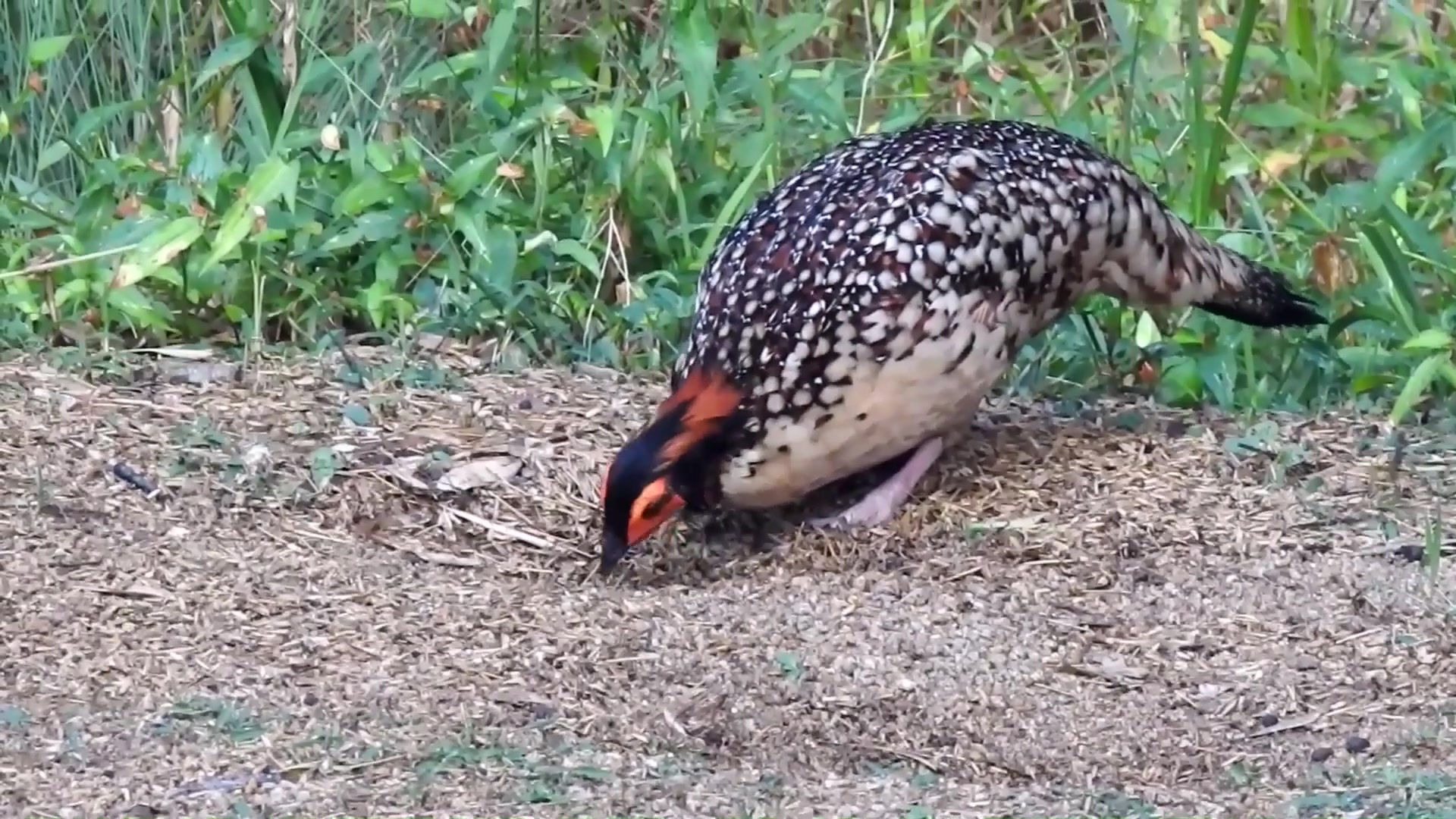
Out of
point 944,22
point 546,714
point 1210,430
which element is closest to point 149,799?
point 546,714

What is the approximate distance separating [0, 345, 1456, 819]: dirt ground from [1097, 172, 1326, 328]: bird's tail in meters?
0.29

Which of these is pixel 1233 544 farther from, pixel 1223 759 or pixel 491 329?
pixel 491 329

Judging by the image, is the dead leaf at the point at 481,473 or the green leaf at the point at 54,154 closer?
the dead leaf at the point at 481,473

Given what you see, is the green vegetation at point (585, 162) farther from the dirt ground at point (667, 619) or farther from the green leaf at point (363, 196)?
the dirt ground at point (667, 619)

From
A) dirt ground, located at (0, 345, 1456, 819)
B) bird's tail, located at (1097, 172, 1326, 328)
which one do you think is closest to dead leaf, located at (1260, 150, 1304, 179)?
bird's tail, located at (1097, 172, 1326, 328)

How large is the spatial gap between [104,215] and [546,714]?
9.15 ft

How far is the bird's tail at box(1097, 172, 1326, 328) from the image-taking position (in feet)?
16.1

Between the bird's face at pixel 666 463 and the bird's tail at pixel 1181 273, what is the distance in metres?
1.03

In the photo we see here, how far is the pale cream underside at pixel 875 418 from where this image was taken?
14.7 feet

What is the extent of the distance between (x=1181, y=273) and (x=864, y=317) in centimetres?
98

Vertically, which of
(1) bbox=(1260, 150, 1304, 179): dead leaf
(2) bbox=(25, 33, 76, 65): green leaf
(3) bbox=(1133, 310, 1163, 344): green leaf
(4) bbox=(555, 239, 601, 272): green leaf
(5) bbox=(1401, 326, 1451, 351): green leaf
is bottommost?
(3) bbox=(1133, 310, 1163, 344): green leaf

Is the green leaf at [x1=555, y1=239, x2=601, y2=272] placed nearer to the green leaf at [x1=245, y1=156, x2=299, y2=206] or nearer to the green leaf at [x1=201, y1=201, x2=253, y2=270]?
the green leaf at [x1=245, y1=156, x2=299, y2=206]

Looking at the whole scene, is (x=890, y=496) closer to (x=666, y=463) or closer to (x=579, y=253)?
(x=666, y=463)

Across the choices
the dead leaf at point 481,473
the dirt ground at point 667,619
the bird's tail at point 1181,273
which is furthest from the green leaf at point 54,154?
the bird's tail at point 1181,273
